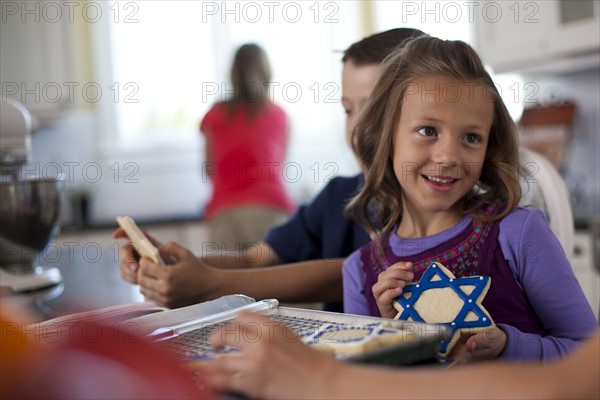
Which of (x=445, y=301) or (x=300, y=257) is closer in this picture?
(x=445, y=301)

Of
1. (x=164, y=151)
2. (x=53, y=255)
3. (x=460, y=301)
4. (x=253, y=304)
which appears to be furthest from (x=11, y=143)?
(x=164, y=151)

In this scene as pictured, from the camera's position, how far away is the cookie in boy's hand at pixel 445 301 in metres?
0.84

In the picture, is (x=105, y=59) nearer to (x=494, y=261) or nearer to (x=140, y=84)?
(x=140, y=84)

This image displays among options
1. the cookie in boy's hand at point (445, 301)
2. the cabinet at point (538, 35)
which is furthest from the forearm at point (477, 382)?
the cabinet at point (538, 35)

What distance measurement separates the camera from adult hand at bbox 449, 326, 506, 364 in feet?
2.44

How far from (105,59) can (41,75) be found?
1.37 feet

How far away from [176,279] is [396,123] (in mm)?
429

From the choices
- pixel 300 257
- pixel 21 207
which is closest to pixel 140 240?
pixel 300 257

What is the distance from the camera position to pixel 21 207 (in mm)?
1565

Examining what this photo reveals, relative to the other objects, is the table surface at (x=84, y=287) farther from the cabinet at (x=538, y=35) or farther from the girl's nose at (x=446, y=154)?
the cabinet at (x=538, y=35)

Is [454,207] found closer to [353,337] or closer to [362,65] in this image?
[362,65]

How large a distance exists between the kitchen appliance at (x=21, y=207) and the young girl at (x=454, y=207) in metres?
0.74

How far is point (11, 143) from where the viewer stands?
1610 mm

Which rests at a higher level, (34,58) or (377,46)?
(34,58)
